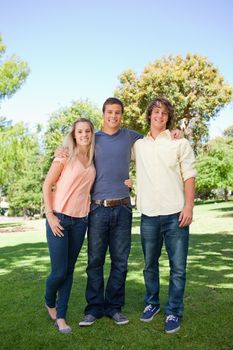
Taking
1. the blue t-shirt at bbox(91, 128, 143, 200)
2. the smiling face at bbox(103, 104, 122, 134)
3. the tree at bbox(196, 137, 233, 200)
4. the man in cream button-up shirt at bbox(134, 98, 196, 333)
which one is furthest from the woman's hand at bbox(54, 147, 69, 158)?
the tree at bbox(196, 137, 233, 200)

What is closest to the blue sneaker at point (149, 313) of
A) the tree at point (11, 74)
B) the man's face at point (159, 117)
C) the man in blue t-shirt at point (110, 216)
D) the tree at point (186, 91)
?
the man in blue t-shirt at point (110, 216)

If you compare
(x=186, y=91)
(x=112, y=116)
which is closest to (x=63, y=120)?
(x=186, y=91)

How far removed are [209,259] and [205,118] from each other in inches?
722

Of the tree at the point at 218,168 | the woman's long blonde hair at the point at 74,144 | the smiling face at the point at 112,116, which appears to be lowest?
the woman's long blonde hair at the point at 74,144

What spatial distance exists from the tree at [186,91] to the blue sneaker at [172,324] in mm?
20901

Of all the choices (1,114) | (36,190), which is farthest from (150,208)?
(36,190)

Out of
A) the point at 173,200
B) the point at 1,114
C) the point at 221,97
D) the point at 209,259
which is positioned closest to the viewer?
the point at 173,200

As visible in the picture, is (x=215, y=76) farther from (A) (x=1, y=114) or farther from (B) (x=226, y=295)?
(B) (x=226, y=295)

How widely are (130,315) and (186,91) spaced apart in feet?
71.8

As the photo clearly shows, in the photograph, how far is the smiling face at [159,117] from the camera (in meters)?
4.50

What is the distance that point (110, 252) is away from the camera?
4.57 m

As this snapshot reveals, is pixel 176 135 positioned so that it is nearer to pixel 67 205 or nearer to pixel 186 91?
pixel 67 205

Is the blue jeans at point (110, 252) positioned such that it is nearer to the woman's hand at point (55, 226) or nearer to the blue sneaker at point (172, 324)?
the woman's hand at point (55, 226)

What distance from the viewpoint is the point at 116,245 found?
453 cm
